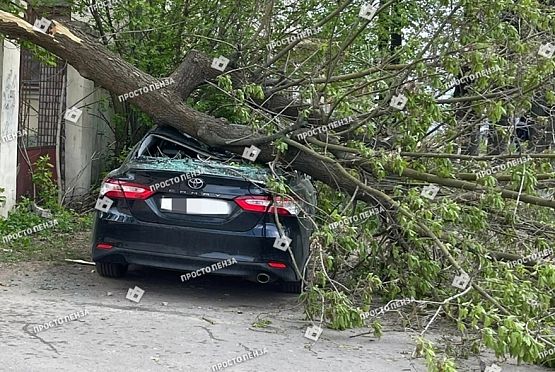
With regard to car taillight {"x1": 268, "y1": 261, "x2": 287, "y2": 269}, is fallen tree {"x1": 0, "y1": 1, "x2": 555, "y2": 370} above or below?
above

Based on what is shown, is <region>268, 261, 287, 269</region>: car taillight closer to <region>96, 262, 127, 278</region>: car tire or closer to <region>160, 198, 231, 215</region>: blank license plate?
<region>160, 198, 231, 215</region>: blank license plate

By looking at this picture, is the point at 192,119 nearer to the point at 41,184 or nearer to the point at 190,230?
the point at 190,230

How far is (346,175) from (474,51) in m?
1.53

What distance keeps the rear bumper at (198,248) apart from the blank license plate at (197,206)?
6.2 inches

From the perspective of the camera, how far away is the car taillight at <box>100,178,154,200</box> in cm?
663

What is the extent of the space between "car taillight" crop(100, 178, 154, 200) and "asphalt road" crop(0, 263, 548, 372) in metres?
0.91

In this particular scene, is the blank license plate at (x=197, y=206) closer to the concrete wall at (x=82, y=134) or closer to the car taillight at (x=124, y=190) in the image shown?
the car taillight at (x=124, y=190)

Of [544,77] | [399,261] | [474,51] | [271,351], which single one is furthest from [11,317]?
[544,77]

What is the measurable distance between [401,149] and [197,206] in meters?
1.89

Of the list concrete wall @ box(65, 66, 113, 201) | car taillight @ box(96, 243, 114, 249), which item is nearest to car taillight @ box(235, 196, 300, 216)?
car taillight @ box(96, 243, 114, 249)

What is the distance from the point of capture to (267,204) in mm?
6539

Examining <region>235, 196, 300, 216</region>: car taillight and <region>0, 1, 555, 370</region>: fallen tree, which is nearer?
<region>0, 1, 555, 370</region>: fallen tree

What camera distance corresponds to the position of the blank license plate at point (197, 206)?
Result: 6582 millimetres

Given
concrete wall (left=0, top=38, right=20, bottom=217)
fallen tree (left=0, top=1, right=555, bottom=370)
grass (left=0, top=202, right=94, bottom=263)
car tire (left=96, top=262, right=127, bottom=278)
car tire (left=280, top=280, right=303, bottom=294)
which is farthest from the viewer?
concrete wall (left=0, top=38, right=20, bottom=217)
